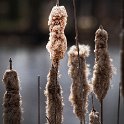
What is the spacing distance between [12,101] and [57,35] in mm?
321

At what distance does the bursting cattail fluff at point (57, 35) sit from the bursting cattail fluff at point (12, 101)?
18cm

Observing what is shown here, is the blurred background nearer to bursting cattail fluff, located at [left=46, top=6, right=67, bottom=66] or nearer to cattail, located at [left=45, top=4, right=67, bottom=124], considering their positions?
cattail, located at [left=45, top=4, right=67, bottom=124]

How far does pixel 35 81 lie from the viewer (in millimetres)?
10852

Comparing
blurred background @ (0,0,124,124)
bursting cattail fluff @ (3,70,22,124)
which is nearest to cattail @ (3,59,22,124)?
bursting cattail fluff @ (3,70,22,124)

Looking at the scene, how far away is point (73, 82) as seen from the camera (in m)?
2.61

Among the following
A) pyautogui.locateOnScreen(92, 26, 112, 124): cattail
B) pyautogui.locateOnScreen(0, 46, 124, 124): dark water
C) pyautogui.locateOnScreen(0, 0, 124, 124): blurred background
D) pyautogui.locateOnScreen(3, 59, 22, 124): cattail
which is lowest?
pyautogui.locateOnScreen(3, 59, 22, 124): cattail

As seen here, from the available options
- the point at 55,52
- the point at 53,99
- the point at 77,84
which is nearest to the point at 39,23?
Answer: the point at 77,84

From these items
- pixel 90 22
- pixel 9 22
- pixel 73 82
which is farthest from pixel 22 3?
pixel 73 82

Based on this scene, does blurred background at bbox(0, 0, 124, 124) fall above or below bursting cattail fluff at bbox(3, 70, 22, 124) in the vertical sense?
above

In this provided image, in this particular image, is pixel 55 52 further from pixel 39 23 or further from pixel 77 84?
pixel 39 23

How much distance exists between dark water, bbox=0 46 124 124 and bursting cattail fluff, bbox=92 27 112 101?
7.05 feet

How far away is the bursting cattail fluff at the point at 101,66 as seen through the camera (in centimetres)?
253

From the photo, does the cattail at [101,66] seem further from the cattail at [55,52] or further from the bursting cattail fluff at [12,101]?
the bursting cattail fluff at [12,101]

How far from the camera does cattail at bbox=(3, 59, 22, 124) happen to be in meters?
2.38
